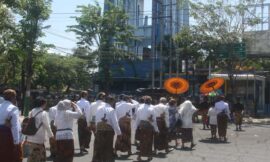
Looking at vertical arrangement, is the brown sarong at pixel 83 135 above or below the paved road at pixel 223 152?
above

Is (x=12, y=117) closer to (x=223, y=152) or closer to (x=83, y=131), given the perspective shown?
(x=83, y=131)

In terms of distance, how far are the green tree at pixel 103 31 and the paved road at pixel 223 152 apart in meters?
33.9

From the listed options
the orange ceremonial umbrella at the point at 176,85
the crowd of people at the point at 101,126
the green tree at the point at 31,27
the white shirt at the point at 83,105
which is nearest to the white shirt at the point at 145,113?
the crowd of people at the point at 101,126

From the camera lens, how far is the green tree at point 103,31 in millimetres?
55344

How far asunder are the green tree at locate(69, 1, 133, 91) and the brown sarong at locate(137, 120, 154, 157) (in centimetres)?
4117

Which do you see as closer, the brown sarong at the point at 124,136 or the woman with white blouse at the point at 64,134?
the woman with white blouse at the point at 64,134

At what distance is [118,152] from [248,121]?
57.9 feet

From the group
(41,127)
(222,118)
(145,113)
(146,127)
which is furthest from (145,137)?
(222,118)

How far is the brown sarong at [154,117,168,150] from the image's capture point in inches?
633

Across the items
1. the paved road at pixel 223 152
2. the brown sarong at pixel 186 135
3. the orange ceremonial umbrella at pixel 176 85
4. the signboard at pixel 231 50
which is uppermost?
the signboard at pixel 231 50

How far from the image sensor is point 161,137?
1606cm

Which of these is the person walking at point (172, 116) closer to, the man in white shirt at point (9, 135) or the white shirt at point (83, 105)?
the white shirt at point (83, 105)

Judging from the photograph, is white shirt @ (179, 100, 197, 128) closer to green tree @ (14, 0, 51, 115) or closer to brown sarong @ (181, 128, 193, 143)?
brown sarong @ (181, 128, 193, 143)

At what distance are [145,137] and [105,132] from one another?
244cm
